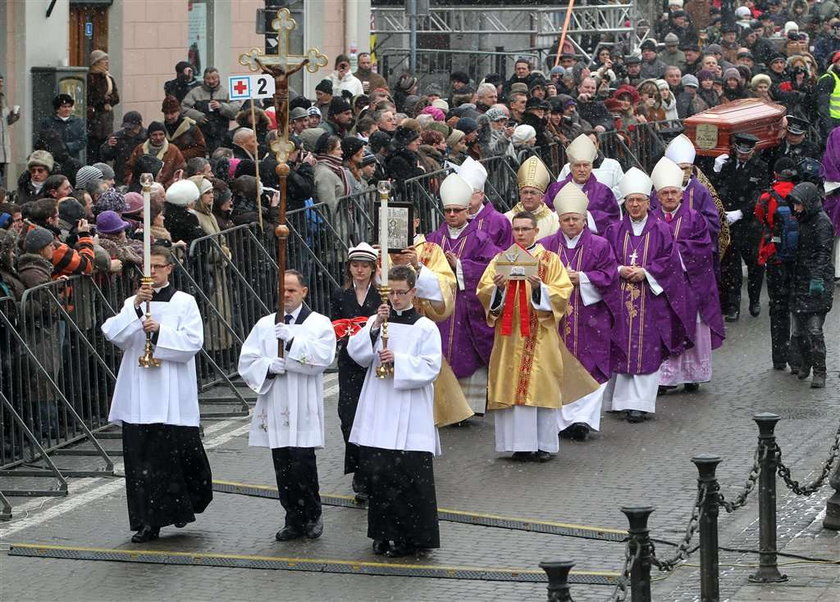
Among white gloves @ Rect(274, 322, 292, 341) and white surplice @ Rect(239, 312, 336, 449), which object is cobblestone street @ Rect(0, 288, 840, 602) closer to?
white surplice @ Rect(239, 312, 336, 449)

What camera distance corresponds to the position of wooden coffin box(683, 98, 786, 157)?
65.2 feet

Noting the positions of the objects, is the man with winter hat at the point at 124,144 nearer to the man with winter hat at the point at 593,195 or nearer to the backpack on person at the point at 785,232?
the man with winter hat at the point at 593,195

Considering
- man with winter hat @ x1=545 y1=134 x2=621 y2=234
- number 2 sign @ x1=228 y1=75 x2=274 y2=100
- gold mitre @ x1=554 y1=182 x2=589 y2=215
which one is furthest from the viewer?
number 2 sign @ x1=228 y1=75 x2=274 y2=100

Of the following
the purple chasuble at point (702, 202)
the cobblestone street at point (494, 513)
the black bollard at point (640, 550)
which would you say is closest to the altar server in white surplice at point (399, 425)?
the cobblestone street at point (494, 513)

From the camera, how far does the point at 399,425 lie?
10320 mm

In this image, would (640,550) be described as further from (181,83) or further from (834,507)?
(181,83)

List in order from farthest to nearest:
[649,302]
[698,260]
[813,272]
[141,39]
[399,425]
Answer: [141,39] → [698,260] → [813,272] → [649,302] → [399,425]

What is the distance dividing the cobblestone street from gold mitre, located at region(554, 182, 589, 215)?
165 cm

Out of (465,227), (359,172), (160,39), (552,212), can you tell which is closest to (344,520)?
(465,227)

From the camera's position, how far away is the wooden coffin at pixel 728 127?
19.9 meters

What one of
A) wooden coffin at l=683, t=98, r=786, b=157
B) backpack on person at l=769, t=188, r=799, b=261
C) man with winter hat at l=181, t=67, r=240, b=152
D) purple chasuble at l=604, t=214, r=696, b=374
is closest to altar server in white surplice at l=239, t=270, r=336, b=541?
purple chasuble at l=604, t=214, r=696, b=374

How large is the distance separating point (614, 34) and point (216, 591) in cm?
2425

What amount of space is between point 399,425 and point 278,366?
2.50ft

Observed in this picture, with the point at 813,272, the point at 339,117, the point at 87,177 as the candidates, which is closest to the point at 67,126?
the point at 339,117
